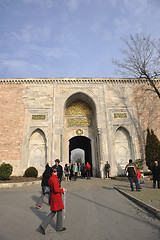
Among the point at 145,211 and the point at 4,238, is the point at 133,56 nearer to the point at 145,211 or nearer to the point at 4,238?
the point at 145,211

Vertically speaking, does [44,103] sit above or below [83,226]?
above

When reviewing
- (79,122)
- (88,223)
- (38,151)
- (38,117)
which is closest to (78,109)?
(79,122)

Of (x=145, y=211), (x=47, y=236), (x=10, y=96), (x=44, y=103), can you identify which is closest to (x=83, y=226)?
(x=47, y=236)

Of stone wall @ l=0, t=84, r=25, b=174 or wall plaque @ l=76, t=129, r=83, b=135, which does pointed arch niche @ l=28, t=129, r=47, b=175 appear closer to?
stone wall @ l=0, t=84, r=25, b=174

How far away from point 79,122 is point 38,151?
5.12 metres

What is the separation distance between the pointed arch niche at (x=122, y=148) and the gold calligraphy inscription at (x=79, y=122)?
10.3ft

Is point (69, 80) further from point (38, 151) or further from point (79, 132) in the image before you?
point (38, 151)

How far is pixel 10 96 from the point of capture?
611 inches

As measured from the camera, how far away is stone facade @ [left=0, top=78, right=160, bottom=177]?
45.9 ft

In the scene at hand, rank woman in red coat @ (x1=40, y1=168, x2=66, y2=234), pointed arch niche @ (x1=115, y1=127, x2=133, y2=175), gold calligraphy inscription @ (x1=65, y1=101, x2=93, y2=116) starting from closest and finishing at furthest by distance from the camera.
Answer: woman in red coat @ (x1=40, y1=168, x2=66, y2=234) < pointed arch niche @ (x1=115, y1=127, x2=133, y2=175) < gold calligraphy inscription @ (x1=65, y1=101, x2=93, y2=116)

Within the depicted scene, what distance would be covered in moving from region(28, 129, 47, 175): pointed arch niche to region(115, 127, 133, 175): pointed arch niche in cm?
685

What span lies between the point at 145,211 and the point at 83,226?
1.98 metres

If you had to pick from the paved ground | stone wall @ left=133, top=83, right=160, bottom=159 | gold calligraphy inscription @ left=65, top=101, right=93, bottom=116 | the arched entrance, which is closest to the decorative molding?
stone wall @ left=133, top=83, right=160, bottom=159

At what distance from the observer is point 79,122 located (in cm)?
1653
